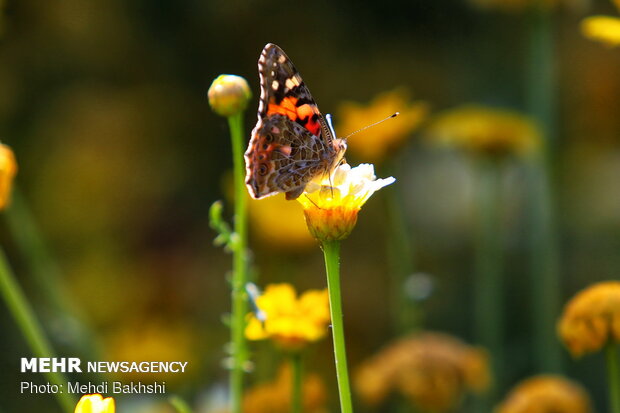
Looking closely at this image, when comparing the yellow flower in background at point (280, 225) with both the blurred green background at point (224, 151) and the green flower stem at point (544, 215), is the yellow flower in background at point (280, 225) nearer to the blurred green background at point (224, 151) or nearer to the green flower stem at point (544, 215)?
the blurred green background at point (224, 151)

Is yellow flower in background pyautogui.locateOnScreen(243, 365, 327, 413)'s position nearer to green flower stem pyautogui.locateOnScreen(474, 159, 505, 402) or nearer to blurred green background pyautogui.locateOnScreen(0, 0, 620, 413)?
green flower stem pyautogui.locateOnScreen(474, 159, 505, 402)

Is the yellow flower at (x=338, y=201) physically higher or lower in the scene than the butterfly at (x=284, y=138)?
lower

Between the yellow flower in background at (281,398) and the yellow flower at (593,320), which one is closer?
the yellow flower at (593,320)

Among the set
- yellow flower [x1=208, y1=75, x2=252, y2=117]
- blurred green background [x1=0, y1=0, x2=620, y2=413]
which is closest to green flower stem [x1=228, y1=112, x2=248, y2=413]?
yellow flower [x1=208, y1=75, x2=252, y2=117]

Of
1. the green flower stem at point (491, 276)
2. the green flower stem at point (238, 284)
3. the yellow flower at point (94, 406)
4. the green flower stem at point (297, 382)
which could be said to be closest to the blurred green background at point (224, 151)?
the green flower stem at point (491, 276)

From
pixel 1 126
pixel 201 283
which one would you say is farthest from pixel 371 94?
pixel 1 126

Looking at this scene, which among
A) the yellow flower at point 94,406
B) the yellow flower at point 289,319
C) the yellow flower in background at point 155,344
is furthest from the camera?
the yellow flower in background at point 155,344

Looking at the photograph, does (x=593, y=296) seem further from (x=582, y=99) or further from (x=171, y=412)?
(x=582, y=99)
